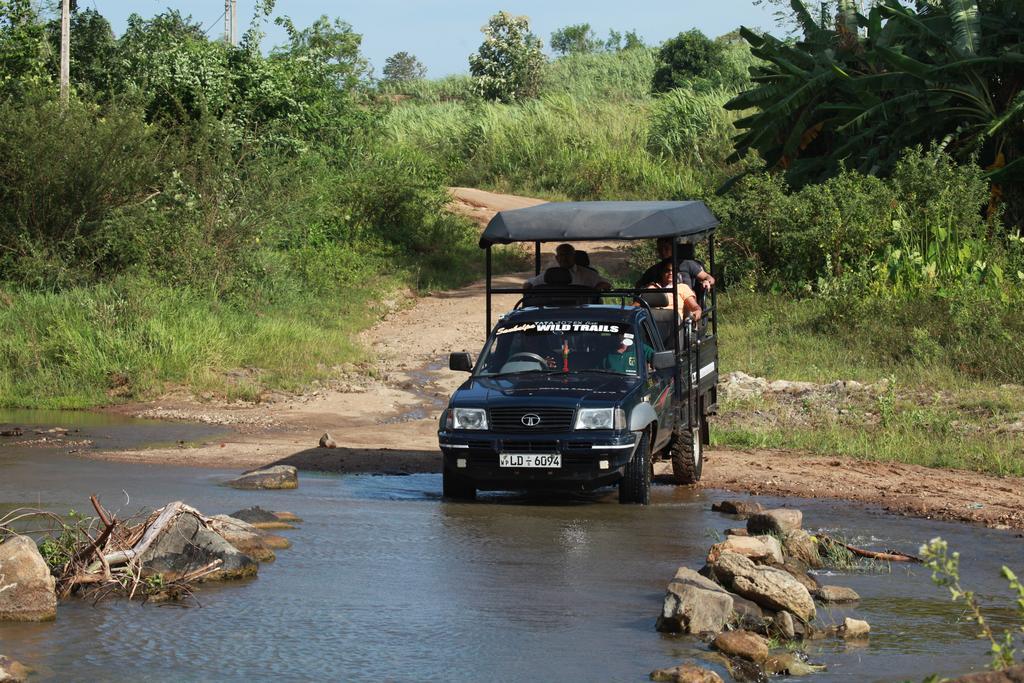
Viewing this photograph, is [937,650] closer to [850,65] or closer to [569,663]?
[569,663]

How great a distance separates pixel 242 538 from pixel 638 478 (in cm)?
362

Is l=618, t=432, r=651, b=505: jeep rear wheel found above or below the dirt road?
above

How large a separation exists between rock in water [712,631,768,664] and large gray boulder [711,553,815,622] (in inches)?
21.5

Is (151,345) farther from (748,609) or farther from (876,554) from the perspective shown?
(748,609)

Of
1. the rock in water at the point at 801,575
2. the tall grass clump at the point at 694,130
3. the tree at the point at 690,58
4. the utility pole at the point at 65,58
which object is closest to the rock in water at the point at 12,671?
the rock in water at the point at 801,575

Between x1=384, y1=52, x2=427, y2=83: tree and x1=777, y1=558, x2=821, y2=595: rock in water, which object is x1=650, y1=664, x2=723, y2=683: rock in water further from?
x1=384, y1=52, x2=427, y2=83: tree

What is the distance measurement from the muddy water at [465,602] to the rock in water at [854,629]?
0.22 feet

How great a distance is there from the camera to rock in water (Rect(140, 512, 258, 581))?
865 cm

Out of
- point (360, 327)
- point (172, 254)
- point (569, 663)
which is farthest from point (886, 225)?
point (569, 663)

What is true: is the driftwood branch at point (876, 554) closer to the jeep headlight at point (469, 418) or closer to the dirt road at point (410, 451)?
the dirt road at point (410, 451)

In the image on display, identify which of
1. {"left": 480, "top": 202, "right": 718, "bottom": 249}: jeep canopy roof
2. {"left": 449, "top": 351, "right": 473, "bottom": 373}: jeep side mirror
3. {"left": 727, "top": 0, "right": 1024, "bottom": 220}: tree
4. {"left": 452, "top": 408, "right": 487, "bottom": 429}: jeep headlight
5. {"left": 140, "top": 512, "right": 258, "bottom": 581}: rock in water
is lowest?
{"left": 140, "top": 512, "right": 258, "bottom": 581}: rock in water

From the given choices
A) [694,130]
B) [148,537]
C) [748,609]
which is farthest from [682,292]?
[694,130]

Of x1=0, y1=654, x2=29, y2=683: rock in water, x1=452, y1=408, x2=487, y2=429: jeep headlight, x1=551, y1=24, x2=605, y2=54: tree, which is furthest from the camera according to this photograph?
x1=551, y1=24, x2=605, y2=54: tree

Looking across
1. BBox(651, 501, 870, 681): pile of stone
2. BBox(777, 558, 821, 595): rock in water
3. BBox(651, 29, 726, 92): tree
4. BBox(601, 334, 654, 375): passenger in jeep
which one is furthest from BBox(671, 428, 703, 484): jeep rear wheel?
BBox(651, 29, 726, 92): tree
